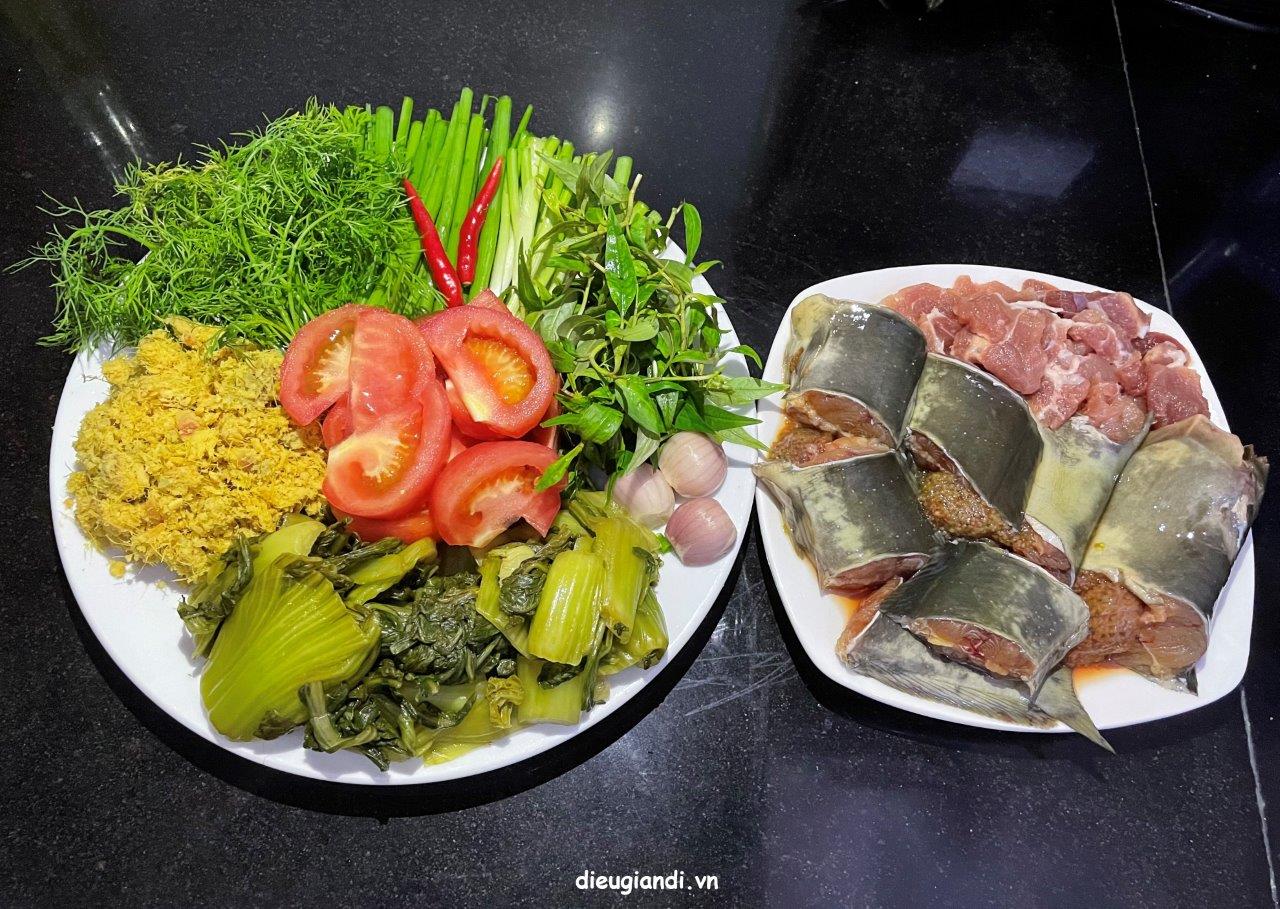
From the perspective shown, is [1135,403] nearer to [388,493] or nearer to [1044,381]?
[1044,381]

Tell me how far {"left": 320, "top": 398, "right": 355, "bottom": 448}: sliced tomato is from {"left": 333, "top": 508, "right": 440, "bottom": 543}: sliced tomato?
18cm

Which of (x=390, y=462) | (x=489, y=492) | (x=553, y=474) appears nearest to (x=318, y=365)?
(x=390, y=462)

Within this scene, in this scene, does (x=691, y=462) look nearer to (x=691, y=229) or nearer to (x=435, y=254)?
(x=691, y=229)

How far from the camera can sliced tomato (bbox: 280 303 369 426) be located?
1.95 metres

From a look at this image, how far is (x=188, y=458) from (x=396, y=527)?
493 mm

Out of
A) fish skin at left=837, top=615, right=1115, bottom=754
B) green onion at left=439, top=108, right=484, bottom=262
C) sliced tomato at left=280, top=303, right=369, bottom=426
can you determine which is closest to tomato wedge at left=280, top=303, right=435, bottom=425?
sliced tomato at left=280, top=303, right=369, bottom=426

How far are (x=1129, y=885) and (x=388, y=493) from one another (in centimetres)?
222

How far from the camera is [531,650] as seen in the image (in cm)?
181

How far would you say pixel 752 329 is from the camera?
2.78 meters

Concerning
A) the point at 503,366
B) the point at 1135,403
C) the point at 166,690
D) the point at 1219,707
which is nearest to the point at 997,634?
the point at 1135,403

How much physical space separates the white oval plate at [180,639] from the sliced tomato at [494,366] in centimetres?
57

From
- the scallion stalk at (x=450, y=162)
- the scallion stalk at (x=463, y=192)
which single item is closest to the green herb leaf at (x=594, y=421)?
the scallion stalk at (x=463, y=192)

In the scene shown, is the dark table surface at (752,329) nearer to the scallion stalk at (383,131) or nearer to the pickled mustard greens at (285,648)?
the pickled mustard greens at (285,648)

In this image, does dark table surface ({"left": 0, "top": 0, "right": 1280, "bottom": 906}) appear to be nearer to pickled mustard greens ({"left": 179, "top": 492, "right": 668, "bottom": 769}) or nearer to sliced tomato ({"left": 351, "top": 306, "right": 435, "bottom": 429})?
pickled mustard greens ({"left": 179, "top": 492, "right": 668, "bottom": 769})
